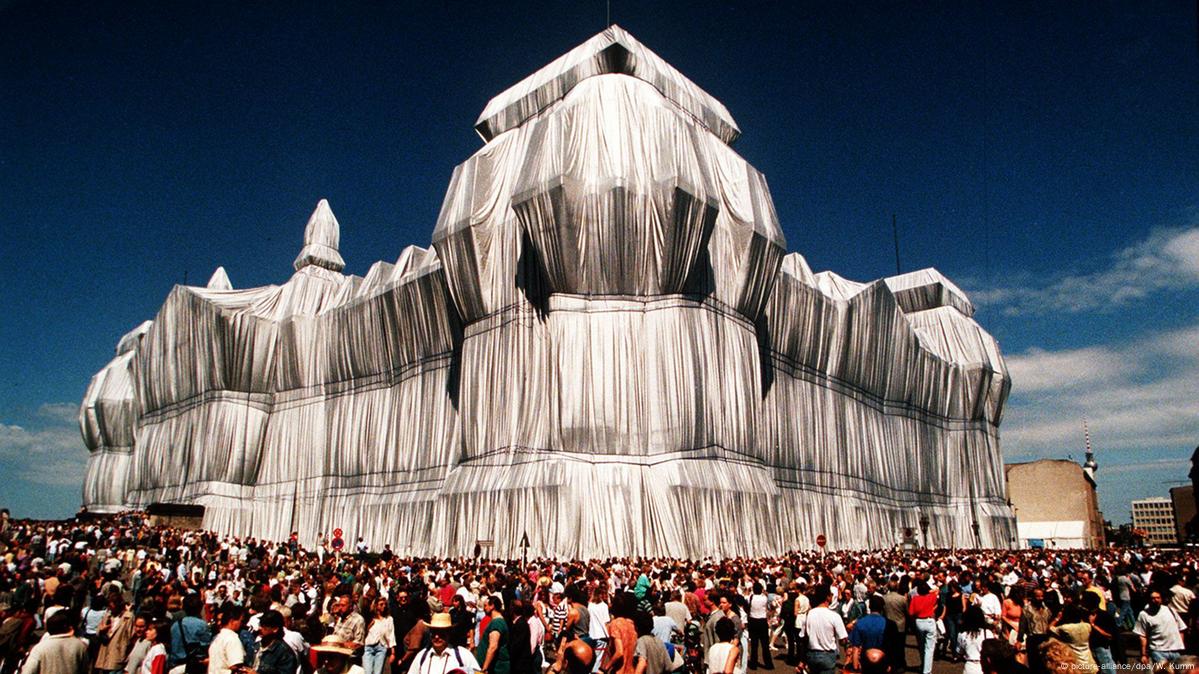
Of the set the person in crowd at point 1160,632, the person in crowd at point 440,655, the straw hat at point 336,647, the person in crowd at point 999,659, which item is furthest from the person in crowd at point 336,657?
the person in crowd at point 1160,632

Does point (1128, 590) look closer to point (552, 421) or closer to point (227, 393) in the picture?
point (552, 421)

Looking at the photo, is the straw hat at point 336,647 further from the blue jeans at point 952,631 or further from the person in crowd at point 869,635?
the blue jeans at point 952,631

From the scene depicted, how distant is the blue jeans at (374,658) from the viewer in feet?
29.6

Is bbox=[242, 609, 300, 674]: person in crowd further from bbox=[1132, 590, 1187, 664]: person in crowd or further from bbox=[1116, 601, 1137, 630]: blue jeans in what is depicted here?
bbox=[1116, 601, 1137, 630]: blue jeans

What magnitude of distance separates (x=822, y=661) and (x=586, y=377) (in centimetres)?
2288

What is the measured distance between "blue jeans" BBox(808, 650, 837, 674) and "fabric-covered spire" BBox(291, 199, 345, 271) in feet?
178

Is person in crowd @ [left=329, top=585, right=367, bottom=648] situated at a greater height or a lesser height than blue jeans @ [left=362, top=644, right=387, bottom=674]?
greater

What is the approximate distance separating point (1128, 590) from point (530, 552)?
17455 millimetres

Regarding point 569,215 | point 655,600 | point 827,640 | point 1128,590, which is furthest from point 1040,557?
point 827,640

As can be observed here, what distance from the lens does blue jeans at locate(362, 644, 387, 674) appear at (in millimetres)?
9016

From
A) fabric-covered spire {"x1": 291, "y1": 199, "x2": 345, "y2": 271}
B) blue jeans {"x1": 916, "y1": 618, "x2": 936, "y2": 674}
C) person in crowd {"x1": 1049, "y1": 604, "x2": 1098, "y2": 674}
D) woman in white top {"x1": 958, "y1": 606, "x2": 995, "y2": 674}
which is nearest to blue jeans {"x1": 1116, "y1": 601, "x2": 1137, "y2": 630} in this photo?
blue jeans {"x1": 916, "y1": 618, "x2": 936, "y2": 674}

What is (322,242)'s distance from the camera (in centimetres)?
5925

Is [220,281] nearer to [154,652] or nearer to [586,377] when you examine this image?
[586,377]

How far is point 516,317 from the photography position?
3312cm
